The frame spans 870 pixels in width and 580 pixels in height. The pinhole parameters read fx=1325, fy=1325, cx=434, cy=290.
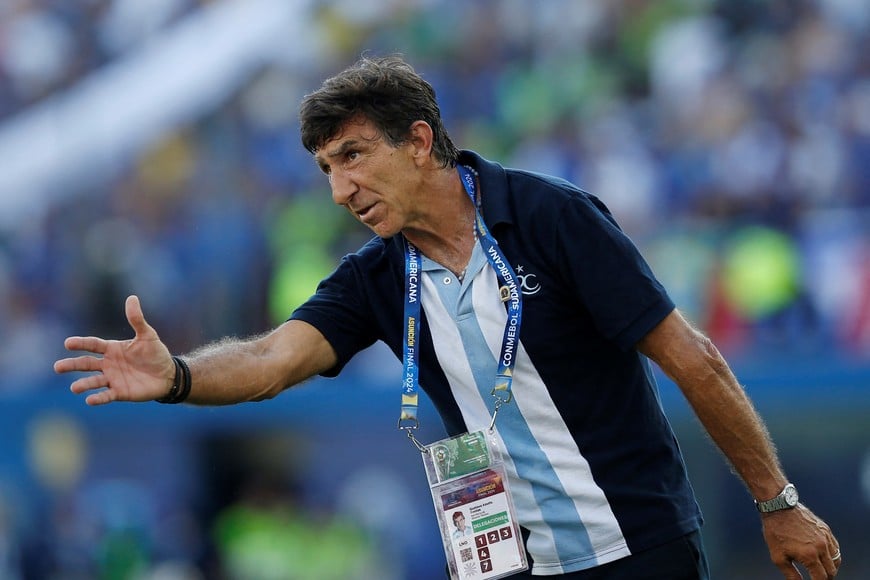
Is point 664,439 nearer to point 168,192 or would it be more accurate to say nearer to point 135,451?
point 135,451

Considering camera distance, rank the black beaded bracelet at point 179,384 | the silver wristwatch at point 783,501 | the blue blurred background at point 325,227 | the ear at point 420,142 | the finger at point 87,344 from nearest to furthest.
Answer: the finger at point 87,344
the silver wristwatch at point 783,501
the black beaded bracelet at point 179,384
the ear at point 420,142
the blue blurred background at point 325,227

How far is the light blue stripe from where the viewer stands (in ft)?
12.3

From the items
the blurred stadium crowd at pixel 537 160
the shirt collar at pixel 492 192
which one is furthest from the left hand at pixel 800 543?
the blurred stadium crowd at pixel 537 160

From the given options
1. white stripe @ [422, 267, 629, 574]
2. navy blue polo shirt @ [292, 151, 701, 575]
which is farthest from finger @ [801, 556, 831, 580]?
white stripe @ [422, 267, 629, 574]

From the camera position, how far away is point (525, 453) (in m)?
3.77

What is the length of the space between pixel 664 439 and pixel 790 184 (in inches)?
229

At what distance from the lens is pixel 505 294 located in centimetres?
374

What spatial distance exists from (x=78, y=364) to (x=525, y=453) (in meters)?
1.27

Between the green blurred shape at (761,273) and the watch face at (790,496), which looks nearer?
the watch face at (790,496)

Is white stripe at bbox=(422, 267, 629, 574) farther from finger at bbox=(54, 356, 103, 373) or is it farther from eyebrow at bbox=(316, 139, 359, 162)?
finger at bbox=(54, 356, 103, 373)

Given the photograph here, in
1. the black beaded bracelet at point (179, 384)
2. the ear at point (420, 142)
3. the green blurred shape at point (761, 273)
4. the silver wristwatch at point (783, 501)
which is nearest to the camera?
the silver wristwatch at point (783, 501)


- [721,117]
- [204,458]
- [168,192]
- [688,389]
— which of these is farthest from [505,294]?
[168,192]

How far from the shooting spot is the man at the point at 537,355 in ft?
11.9

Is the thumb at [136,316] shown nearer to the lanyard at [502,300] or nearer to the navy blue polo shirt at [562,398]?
the lanyard at [502,300]
